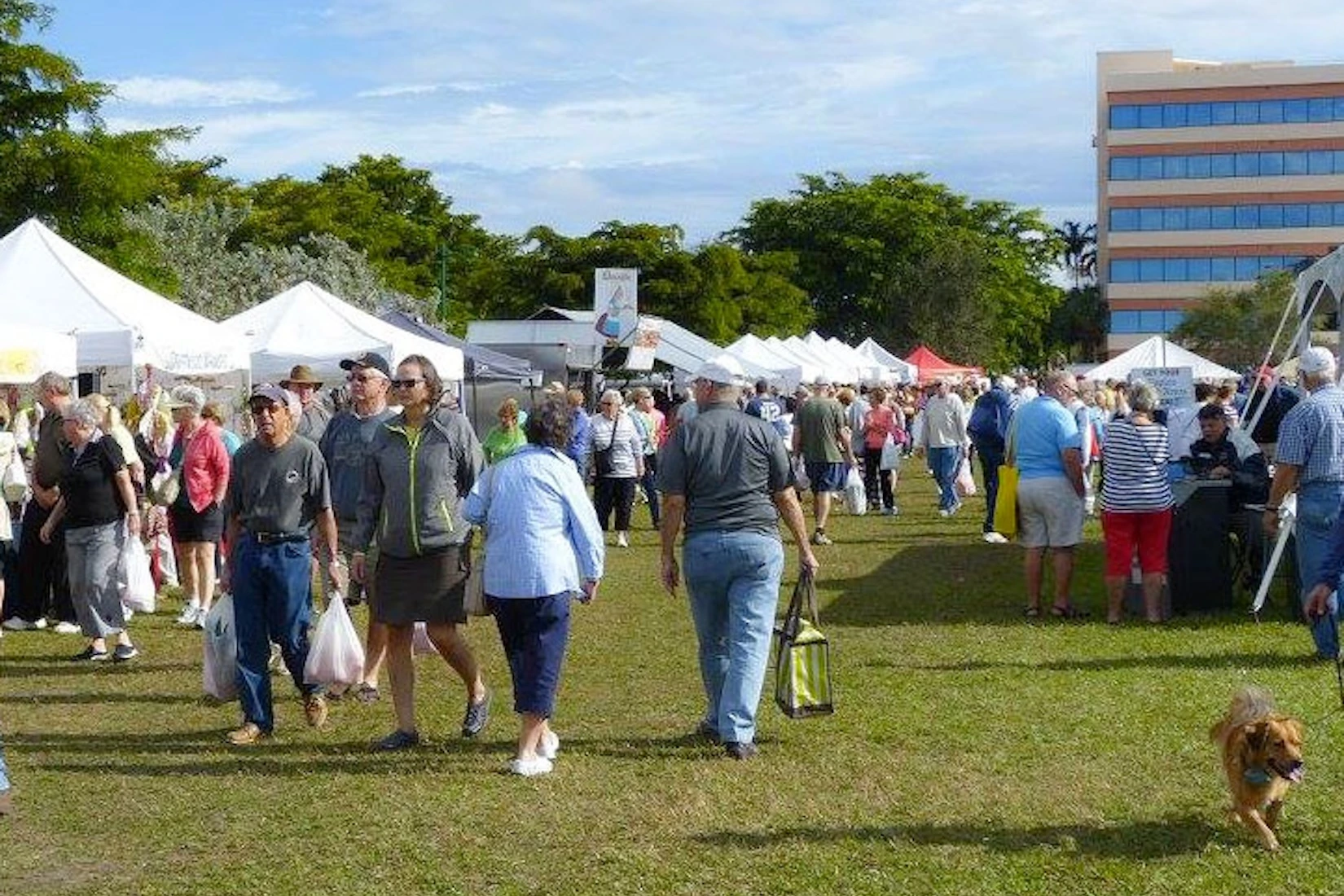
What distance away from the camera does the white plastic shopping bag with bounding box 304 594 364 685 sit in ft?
30.4

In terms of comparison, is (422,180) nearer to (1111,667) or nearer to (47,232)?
(47,232)

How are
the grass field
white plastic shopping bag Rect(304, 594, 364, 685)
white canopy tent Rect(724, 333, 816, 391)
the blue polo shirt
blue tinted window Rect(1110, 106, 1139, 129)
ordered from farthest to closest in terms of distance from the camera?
blue tinted window Rect(1110, 106, 1139, 129), white canopy tent Rect(724, 333, 816, 391), the blue polo shirt, white plastic shopping bag Rect(304, 594, 364, 685), the grass field

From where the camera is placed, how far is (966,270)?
85250 millimetres

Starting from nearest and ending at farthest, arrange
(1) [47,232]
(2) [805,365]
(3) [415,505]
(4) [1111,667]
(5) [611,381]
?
(3) [415,505] < (4) [1111,667] < (1) [47,232] < (2) [805,365] < (5) [611,381]

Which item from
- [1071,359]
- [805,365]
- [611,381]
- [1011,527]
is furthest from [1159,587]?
[1071,359]

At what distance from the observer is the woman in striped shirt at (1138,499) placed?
13.0 m

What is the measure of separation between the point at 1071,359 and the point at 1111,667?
343 feet

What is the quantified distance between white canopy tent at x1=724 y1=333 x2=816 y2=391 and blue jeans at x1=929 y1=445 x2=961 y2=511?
43.6ft

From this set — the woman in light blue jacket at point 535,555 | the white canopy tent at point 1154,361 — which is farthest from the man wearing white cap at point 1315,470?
the white canopy tent at point 1154,361

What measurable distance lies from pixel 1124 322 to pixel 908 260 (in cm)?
2118

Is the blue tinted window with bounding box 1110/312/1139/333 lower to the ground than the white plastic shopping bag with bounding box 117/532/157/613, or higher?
higher

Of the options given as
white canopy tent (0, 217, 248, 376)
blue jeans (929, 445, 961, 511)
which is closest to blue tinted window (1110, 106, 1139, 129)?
blue jeans (929, 445, 961, 511)

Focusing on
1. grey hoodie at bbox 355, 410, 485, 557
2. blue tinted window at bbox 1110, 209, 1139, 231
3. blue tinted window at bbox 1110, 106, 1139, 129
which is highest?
blue tinted window at bbox 1110, 106, 1139, 129

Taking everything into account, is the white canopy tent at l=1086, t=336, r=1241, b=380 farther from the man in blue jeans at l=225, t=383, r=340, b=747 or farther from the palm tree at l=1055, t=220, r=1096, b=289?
the palm tree at l=1055, t=220, r=1096, b=289
